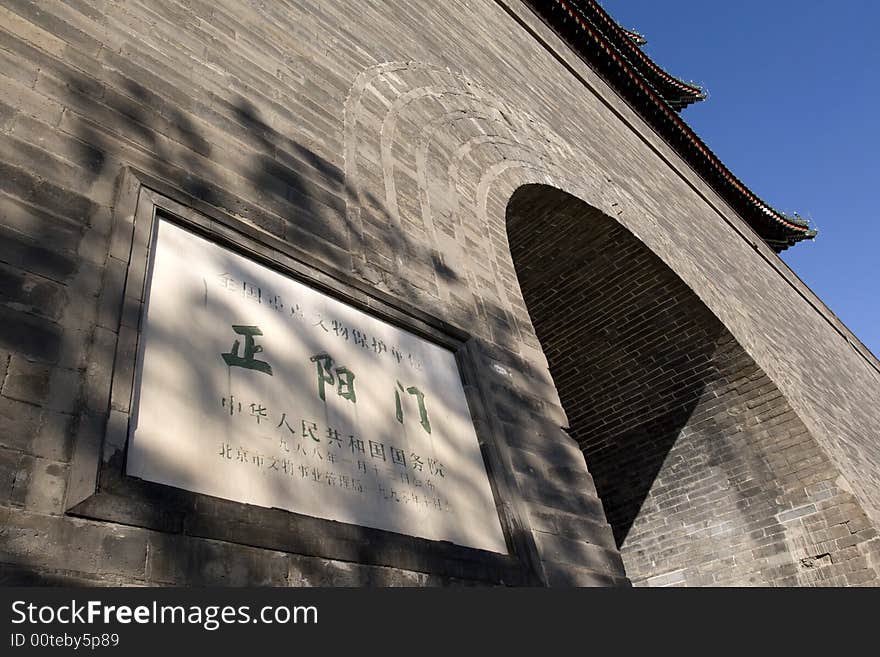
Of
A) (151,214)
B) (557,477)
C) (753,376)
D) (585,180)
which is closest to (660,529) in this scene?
(753,376)

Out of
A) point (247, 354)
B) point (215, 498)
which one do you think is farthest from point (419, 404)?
point (215, 498)

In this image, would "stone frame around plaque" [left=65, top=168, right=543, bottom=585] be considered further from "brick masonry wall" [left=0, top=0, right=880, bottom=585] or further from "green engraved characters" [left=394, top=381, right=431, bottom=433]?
"green engraved characters" [left=394, top=381, right=431, bottom=433]

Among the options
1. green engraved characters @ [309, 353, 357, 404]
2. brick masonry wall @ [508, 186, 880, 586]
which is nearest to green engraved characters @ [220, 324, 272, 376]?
green engraved characters @ [309, 353, 357, 404]

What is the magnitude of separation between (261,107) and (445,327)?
1.25 m

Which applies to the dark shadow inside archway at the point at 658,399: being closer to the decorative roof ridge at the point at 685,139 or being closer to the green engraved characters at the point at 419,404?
the green engraved characters at the point at 419,404

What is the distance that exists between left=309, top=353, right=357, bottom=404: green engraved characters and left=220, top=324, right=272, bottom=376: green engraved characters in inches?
7.6

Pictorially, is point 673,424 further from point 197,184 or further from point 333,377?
point 197,184

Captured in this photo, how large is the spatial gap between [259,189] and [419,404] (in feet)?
3.34

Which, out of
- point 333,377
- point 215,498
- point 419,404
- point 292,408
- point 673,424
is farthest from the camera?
point 673,424

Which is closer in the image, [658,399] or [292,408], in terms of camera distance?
[292,408]

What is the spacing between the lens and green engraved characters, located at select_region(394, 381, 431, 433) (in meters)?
2.29

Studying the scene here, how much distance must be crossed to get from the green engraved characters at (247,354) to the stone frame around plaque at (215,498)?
27 centimetres

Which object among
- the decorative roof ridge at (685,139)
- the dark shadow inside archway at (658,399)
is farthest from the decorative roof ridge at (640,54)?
the dark shadow inside archway at (658,399)

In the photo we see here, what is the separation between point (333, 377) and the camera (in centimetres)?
215
